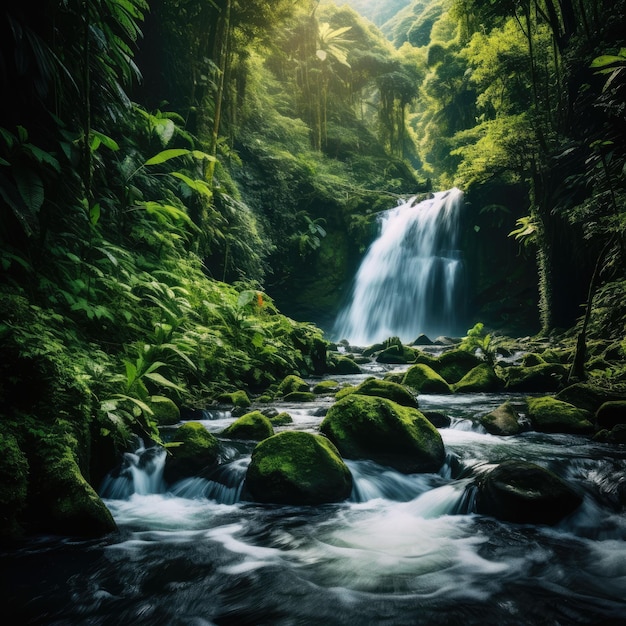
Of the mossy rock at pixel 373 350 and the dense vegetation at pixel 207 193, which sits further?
the mossy rock at pixel 373 350

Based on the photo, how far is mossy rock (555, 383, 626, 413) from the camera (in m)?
5.36

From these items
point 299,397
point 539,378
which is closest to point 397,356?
point 539,378

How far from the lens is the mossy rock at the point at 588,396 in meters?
5.36

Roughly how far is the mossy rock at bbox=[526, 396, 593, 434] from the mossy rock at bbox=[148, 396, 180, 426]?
14.7ft

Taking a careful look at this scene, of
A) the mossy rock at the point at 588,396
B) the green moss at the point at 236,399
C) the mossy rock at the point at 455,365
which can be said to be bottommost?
the mossy rock at the point at 588,396

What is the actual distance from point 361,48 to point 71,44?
2629 centimetres

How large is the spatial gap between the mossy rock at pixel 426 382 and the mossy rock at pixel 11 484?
6587 mm

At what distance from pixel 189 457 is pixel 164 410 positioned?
1.26 metres

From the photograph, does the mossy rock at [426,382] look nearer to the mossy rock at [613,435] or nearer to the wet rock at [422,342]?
the mossy rock at [613,435]

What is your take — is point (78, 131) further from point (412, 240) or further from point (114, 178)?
point (412, 240)

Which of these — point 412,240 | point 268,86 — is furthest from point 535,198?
point 268,86

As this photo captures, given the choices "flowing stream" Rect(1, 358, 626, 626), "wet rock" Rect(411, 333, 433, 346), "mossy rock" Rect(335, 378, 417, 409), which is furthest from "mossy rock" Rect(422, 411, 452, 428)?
"wet rock" Rect(411, 333, 433, 346)

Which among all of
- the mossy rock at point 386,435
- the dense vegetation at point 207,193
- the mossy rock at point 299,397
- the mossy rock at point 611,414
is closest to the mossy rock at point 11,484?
the dense vegetation at point 207,193

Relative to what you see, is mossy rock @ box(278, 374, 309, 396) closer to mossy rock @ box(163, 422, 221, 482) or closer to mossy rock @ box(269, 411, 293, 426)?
mossy rock @ box(269, 411, 293, 426)
